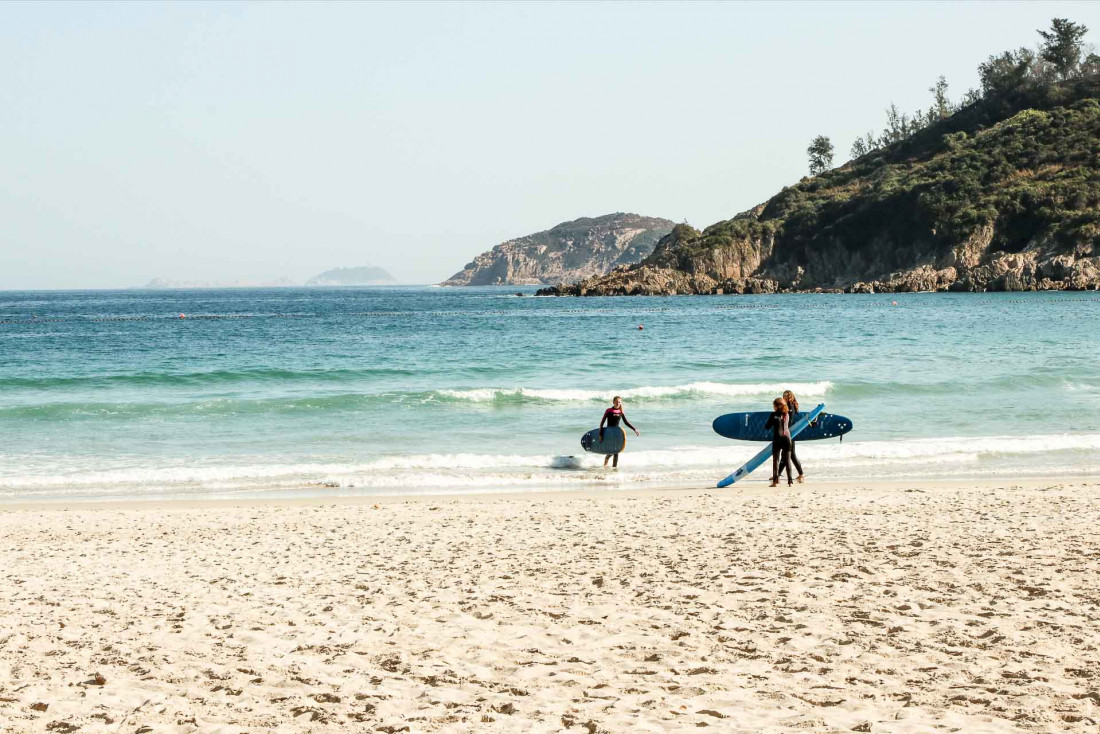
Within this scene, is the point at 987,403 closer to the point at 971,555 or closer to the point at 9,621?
the point at 971,555

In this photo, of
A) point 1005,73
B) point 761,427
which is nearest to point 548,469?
point 761,427

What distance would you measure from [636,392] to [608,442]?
9474 millimetres

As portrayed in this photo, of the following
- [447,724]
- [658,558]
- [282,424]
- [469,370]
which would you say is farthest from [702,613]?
[469,370]

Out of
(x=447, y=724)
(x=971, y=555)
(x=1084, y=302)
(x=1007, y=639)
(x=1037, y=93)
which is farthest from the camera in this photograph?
(x=1037, y=93)

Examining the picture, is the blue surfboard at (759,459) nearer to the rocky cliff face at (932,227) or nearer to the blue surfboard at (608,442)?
the blue surfboard at (608,442)

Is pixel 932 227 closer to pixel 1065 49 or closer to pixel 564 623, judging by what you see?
pixel 1065 49

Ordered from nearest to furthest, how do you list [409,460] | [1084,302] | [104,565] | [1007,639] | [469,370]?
[1007,639], [104,565], [409,460], [469,370], [1084,302]

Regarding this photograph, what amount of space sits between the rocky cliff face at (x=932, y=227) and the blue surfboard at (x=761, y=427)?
288 ft

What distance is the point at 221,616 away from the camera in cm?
812

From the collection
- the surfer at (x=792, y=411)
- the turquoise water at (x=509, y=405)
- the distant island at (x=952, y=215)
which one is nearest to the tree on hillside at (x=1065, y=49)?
the distant island at (x=952, y=215)

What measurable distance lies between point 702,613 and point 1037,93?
155725mm

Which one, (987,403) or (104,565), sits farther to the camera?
(987,403)

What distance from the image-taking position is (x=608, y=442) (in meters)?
18.3

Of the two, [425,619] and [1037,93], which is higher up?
[1037,93]
